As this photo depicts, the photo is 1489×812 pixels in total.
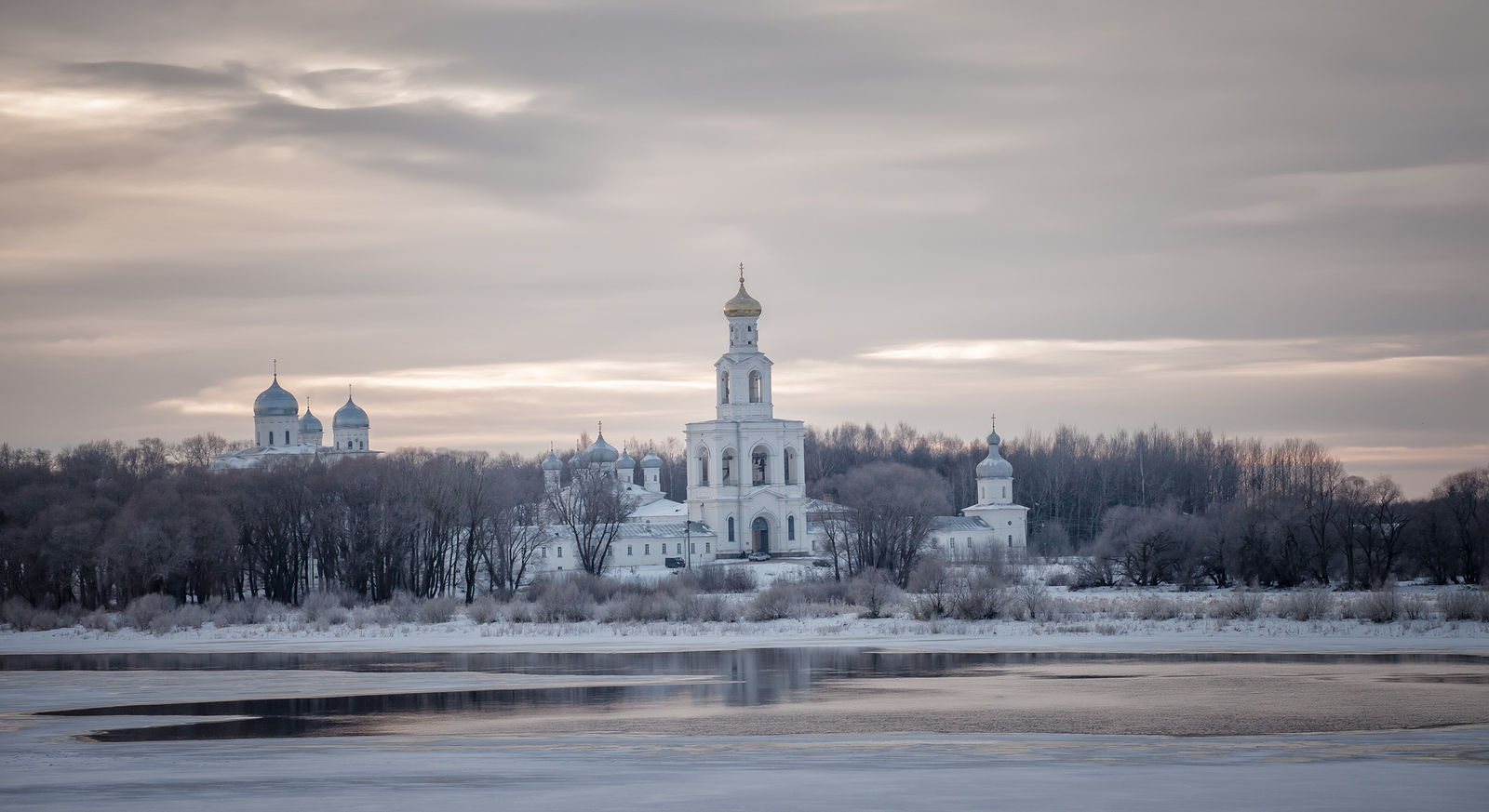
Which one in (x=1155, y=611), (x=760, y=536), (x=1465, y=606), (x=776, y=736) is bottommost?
(x=776, y=736)

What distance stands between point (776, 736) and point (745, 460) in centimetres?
6557

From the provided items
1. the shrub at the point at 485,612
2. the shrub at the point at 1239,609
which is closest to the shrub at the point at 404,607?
the shrub at the point at 485,612

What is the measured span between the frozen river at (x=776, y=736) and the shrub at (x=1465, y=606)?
7.16m

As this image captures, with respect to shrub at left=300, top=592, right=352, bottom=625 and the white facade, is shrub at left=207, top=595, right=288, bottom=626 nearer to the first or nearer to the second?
Answer: shrub at left=300, top=592, right=352, bottom=625

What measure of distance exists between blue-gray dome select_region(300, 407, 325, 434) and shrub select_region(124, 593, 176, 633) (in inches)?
2439

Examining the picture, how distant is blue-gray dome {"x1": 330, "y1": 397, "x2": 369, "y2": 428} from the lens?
10600 cm

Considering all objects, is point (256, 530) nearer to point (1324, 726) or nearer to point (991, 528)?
point (1324, 726)

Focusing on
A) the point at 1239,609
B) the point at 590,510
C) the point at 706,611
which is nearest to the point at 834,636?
the point at 706,611

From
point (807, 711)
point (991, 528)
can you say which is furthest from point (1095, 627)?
point (991, 528)

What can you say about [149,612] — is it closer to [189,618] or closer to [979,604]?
[189,618]

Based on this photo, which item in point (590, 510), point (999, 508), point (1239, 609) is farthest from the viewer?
point (999, 508)

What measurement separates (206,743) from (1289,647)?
19.4 meters

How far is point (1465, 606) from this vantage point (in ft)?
110

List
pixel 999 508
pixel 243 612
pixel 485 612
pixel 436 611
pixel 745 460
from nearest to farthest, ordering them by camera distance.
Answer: pixel 485 612 → pixel 436 611 → pixel 243 612 → pixel 745 460 → pixel 999 508
